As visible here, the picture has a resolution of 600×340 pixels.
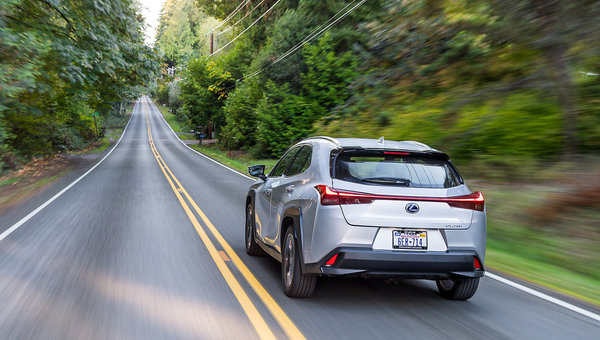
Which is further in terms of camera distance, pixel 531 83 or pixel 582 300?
pixel 531 83

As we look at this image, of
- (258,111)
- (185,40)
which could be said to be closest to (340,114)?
(258,111)

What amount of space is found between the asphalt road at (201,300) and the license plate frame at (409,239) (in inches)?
26.6

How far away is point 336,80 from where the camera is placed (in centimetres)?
2725

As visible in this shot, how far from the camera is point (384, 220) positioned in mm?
4711

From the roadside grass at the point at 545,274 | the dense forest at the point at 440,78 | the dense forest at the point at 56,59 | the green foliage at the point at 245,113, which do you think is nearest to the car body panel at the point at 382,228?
the roadside grass at the point at 545,274

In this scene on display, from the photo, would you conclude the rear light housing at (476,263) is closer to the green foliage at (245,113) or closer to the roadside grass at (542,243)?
the roadside grass at (542,243)

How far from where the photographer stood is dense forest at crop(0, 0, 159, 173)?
1530 cm

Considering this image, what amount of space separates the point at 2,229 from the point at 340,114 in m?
16.5

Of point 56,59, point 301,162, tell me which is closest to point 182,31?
point 56,59

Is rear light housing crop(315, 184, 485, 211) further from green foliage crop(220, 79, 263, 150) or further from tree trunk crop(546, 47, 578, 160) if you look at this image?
green foliage crop(220, 79, 263, 150)

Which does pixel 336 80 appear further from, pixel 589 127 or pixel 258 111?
pixel 589 127

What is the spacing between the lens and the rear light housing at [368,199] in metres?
4.76

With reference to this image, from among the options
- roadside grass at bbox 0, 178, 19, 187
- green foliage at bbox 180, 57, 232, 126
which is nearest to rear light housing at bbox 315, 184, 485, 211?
roadside grass at bbox 0, 178, 19, 187

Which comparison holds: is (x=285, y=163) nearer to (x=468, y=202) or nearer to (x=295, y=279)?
(x=295, y=279)
